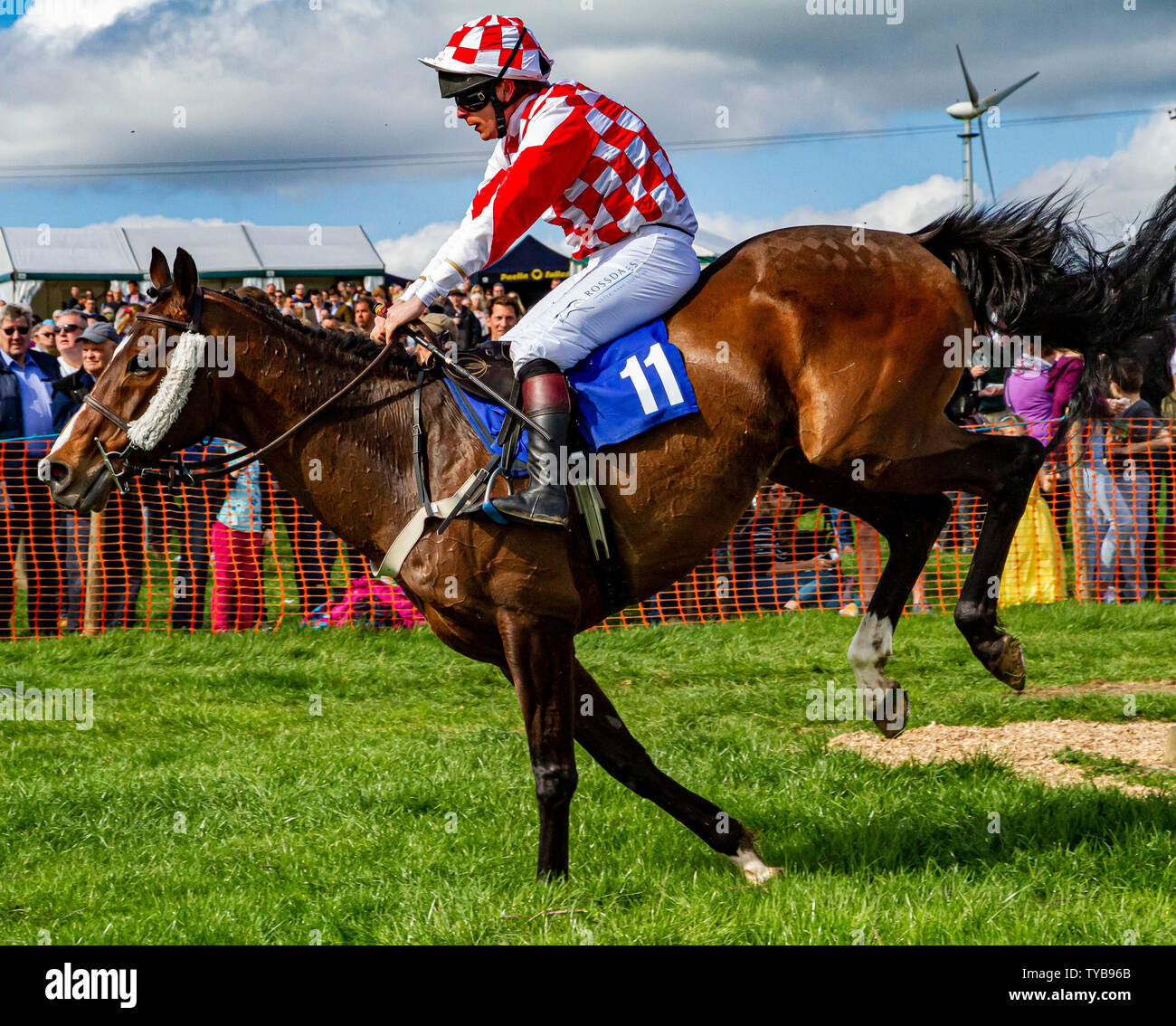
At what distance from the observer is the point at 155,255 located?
14.6 feet

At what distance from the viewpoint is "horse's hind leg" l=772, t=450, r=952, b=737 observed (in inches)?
187

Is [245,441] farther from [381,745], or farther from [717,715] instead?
[717,715]

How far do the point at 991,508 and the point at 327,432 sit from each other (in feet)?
7.93

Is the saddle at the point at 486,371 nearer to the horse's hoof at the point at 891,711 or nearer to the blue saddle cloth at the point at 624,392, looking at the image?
the blue saddle cloth at the point at 624,392

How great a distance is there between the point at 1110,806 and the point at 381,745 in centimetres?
355

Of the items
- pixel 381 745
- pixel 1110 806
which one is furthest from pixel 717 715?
pixel 1110 806

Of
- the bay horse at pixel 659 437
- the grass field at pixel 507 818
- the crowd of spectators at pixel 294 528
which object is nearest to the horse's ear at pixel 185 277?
the bay horse at pixel 659 437

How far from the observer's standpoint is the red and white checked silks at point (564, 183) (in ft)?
14.1

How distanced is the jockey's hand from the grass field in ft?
6.33

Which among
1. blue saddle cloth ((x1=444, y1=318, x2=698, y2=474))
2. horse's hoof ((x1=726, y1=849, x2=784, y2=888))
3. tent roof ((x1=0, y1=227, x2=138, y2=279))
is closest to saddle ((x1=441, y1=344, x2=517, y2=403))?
blue saddle cloth ((x1=444, y1=318, x2=698, y2=474))

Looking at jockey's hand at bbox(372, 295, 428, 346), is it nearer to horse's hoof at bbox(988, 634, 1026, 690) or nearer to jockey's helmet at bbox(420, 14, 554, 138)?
jockey's helmet at bbox(420, 14, 554, 138)

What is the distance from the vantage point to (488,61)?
4434 millimetres

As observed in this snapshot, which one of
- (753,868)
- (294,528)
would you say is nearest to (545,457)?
(753,868)

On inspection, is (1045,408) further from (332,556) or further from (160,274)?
(160,274)
